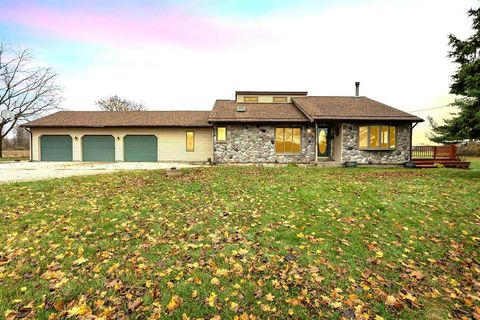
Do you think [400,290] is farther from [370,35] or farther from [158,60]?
[158,60]

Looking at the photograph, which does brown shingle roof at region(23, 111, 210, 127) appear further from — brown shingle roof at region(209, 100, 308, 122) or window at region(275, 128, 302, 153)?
window at region(275, 128, 302, 153)

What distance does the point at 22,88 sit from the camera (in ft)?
86.3

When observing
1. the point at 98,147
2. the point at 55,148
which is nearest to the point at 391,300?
the point at 98,147

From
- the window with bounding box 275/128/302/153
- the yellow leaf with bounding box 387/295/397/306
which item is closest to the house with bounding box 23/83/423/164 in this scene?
the window with bounding box 275/128/302/153

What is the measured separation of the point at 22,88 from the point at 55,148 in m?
12.9

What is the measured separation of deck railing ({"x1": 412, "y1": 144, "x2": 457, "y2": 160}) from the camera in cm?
1639

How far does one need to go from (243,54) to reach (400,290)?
24.9m

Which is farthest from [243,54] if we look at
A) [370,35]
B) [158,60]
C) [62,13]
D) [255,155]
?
[62,13]

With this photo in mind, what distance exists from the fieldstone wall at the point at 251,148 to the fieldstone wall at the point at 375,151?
2188mm

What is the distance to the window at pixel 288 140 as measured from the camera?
1638cm

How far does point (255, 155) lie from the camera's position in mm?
16281

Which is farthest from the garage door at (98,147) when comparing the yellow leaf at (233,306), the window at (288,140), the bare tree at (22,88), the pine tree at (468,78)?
the pine tree at (468,78)

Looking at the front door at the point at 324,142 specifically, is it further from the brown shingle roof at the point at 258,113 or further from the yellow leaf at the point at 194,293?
the yellow leaf at the point at 194,293

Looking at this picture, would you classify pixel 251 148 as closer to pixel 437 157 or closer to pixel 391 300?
pixel 437 157
